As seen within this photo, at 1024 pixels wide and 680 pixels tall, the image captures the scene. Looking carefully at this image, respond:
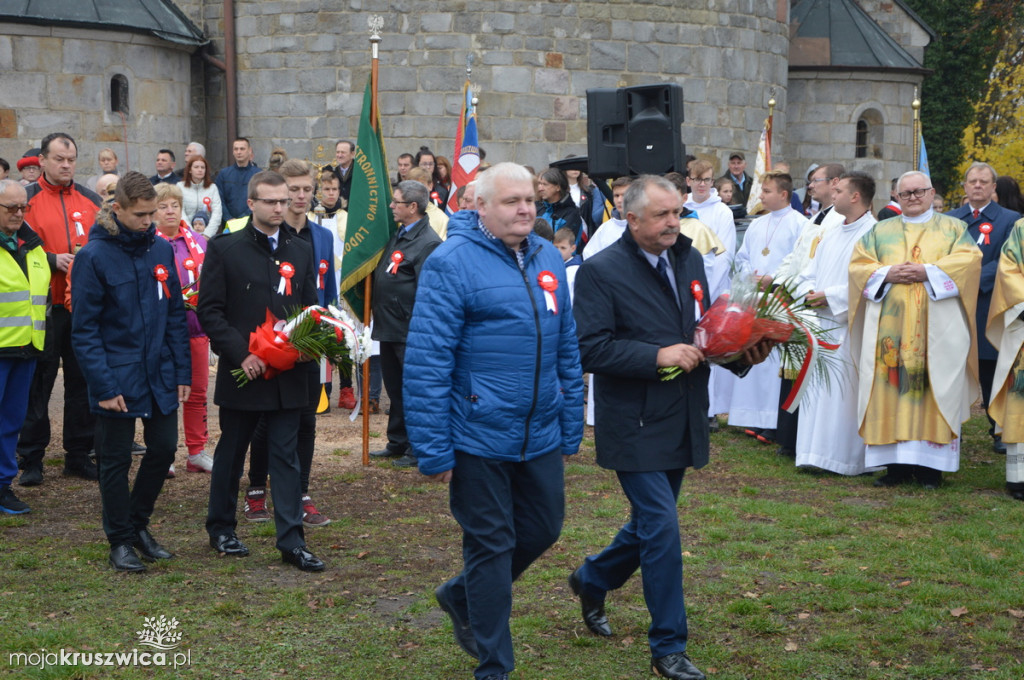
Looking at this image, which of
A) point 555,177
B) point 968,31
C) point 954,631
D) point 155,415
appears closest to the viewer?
point 954,631

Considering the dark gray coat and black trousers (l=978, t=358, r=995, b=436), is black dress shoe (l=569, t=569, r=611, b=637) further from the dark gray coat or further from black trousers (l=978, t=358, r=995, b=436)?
black trousers (l=978, t=358, r=995, b=436)

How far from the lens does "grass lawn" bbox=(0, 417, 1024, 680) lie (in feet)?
17.2

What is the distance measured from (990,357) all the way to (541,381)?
21.8ft

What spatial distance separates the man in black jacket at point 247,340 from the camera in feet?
21.0

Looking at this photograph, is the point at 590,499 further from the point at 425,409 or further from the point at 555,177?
the point at 555,177

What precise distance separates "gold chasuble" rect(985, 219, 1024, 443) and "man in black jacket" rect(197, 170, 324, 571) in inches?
187

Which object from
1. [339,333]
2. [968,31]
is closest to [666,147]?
[339,333]

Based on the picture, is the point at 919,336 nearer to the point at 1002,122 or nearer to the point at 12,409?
the point at 12,409

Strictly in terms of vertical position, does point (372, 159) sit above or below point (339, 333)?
above

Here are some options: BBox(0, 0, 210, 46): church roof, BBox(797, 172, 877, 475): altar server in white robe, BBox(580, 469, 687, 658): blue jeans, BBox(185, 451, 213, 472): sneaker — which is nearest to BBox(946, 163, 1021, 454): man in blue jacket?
BBox(797, 172, 877, 475): altar server in white robe

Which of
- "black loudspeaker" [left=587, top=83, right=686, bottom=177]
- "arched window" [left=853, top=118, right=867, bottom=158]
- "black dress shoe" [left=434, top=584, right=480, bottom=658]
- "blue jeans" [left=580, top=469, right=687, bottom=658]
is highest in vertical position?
"arched window" [left=853, top=118, right=867, bottom=158]

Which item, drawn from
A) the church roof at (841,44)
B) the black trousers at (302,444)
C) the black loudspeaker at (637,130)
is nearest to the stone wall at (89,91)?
the black loudspeaker at (637,130)

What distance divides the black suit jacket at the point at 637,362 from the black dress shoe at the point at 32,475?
15.9ft

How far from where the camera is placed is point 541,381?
479cm
